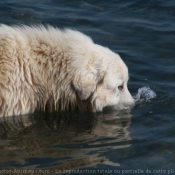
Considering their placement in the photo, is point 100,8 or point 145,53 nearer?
point 145,53

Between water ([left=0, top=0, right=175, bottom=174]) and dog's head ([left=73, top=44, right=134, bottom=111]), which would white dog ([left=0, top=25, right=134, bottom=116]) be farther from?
water ([left=0, top=0, right=175, bottom=174])

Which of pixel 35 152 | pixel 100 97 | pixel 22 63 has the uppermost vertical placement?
pixel 22 63

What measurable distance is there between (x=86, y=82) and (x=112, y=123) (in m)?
1.00

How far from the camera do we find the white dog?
7883 millimetres

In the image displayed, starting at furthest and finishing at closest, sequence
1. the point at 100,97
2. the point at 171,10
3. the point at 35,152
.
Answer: the point at 171,10 < the point at 100,97 < the point at 35,152

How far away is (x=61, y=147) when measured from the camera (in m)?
7.61

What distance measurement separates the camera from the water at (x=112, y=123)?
283 inches

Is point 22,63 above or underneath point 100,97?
above

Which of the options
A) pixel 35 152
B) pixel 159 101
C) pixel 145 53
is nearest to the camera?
pixel 35 152

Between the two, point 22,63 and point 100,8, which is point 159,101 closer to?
point 22,63

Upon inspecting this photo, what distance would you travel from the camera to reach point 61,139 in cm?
794

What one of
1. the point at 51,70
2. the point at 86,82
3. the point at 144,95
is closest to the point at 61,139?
the point at 86,82

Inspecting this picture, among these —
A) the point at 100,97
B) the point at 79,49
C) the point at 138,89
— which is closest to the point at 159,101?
the point at 138,89

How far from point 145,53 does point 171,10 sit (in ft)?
7.94
